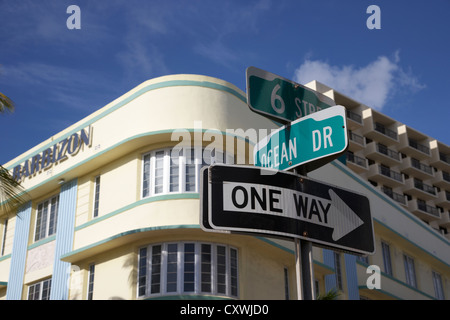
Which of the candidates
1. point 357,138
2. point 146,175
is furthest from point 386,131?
point 146,175

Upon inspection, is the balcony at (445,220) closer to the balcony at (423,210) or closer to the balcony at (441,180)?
the balcony at (423,210)

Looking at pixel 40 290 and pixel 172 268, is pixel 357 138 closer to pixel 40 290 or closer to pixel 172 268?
pixel 40 290

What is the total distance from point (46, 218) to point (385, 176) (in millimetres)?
49650

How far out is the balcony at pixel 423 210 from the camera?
69938 millimetres

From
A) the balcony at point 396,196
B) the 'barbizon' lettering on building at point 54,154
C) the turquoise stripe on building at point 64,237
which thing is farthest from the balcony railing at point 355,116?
the turquoise stripe on building at point 64,237

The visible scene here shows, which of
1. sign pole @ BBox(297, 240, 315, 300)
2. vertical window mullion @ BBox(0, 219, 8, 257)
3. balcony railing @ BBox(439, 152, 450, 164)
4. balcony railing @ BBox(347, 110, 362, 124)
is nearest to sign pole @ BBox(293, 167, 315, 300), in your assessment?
sign pole @ BBox(297, 240, 315, 300)

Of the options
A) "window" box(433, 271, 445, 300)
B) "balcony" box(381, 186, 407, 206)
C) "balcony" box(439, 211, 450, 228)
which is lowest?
"window" box(433, 271, 445, 300)

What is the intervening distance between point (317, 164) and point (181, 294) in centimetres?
1299

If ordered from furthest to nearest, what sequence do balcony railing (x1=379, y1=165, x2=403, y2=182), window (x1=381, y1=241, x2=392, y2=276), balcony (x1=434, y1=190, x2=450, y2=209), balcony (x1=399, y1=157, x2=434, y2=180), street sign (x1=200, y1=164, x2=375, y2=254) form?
balcony (x1=434, y1=190, x2=450, y2=209) < balcony (x1=399, y1=157, x2=434, y2=180) < balcony railing (x1=379, y1=165, x2=403, y2=182) < window (x1=381, y1=241, x2=392, y2=276) < street sign (x1=200, y1=164, x2=375, y2=254)

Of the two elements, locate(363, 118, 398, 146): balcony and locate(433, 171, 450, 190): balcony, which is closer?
locate(363, 118, 398, 146): balcony

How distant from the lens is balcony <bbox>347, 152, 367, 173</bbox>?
214 feet

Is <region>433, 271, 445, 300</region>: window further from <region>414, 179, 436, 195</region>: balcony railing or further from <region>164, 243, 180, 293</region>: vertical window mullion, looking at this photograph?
<region>414, 179, 436, 195</region>: balcony railing

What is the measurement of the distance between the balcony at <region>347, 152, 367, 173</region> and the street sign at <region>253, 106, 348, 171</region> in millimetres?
59379
